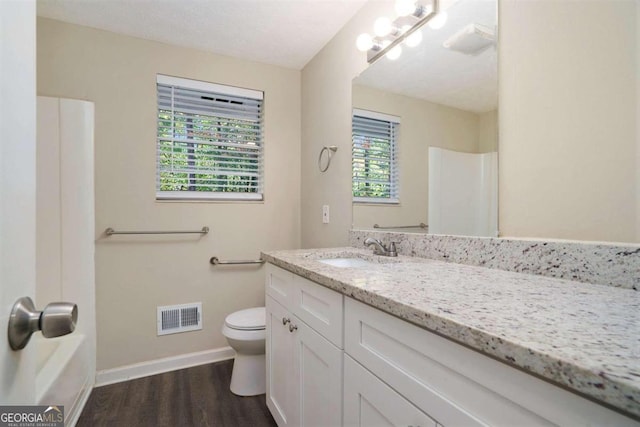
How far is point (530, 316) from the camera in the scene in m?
0.58

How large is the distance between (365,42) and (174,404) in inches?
90.8

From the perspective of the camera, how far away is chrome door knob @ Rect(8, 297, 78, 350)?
17.0 inches

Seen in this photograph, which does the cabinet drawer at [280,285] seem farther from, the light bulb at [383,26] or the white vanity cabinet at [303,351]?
Answer: the light bulb at [383,26]

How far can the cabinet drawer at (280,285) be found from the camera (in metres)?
1.35

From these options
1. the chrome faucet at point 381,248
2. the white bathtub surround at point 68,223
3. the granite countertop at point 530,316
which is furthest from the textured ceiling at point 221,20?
the granite countertop at point 530,316

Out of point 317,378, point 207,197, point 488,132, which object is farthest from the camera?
point 207,197

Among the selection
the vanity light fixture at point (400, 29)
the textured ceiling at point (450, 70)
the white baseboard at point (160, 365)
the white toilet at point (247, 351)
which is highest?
the vanity light fixture at point (400, 29)

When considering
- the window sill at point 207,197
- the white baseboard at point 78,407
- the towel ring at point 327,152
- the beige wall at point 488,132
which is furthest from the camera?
the window sill at point 207,197

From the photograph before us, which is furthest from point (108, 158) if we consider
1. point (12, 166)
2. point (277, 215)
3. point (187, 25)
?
point (12, 166)

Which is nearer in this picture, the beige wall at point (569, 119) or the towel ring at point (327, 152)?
the beige wall at point (569, 119)

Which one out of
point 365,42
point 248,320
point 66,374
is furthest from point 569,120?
point 66,374

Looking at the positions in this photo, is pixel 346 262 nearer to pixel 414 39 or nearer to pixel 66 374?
pixel 414 39

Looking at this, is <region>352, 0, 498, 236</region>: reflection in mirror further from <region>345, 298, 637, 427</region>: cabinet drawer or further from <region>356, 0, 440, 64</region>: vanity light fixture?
<region>345, 298, 637, 427</region>: cabinet drawer

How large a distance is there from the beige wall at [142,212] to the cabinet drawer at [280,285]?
908 mm
